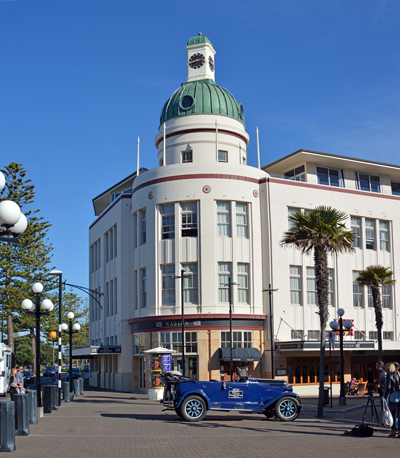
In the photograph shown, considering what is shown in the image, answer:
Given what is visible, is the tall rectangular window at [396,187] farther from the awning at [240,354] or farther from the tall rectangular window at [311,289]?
the awning at [240,354]

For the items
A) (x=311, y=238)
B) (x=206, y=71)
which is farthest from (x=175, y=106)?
(x=311, y=238)

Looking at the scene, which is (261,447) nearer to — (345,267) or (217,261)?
(217,261)

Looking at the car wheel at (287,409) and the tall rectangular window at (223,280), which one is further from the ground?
the tall rectangular window at (223,280)

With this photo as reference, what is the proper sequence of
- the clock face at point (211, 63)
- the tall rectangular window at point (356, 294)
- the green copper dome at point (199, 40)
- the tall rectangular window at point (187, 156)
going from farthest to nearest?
the green copper dome at point (199, 40) → the clock face at point (211, 63) → the tall rectangular window at point (356, 294) → the tall rectangular window at point (187, 156)

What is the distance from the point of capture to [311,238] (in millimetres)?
23531

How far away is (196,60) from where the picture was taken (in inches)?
1827

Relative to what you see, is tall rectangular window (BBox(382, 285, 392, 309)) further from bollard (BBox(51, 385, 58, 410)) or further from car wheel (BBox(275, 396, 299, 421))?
bollard (BBox(51, 385, 58, 410))

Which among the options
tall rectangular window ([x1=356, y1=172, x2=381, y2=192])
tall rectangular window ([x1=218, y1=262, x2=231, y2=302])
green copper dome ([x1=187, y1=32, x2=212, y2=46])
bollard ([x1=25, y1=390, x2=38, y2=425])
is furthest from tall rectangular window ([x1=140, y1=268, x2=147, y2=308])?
bollard ([x1=25, y1=390, x2=38, y2=425])

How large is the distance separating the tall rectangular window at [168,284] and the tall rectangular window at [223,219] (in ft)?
12.1

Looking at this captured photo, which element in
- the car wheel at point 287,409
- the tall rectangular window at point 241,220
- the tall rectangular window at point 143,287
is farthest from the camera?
the tall rectangular window at point 143,287

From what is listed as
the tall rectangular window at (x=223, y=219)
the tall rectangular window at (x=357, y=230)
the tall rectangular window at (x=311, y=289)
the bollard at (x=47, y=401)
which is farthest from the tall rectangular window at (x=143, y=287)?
the bollard at (x=47, y=401)

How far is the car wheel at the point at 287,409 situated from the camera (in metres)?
19.1

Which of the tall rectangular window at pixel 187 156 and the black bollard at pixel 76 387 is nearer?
the black bollard at pixel 76 387

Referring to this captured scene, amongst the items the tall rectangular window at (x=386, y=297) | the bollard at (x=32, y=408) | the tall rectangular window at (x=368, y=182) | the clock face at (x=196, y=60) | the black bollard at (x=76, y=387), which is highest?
the clock face at (x=196, y=60)
